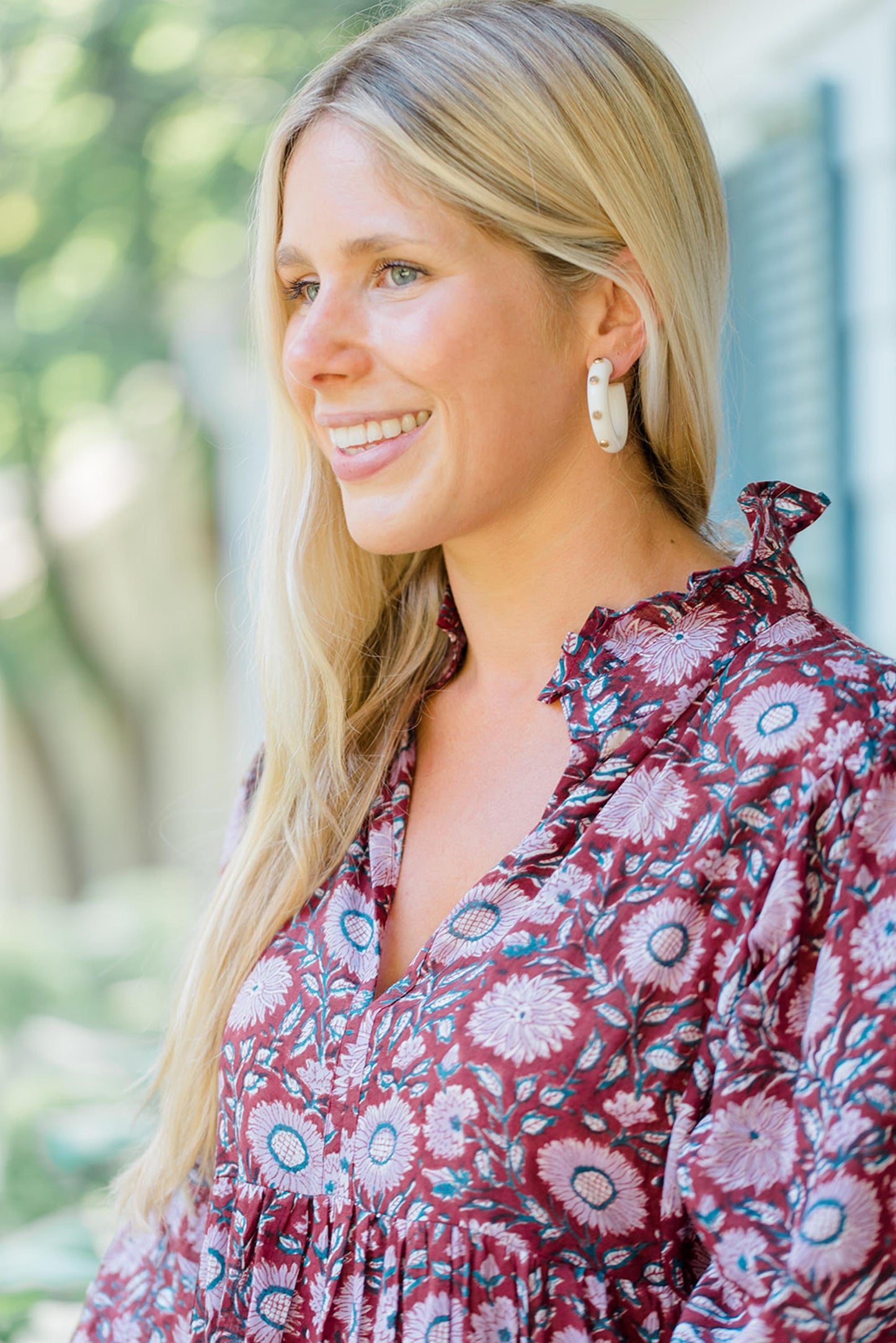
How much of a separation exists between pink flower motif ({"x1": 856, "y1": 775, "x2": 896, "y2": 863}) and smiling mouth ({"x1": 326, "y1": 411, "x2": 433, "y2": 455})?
58 cm

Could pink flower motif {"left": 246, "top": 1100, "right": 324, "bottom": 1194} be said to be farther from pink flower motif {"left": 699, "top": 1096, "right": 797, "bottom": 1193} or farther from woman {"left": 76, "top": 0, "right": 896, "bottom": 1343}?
pink flower motif {"left": 699, "top": 1096, "right": 797, "bottom": 1193}

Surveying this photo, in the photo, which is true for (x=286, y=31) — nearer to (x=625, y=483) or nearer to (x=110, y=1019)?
(x=110, y=1019)

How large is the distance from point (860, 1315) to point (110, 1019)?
373 cm

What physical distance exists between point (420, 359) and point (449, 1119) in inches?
27.8

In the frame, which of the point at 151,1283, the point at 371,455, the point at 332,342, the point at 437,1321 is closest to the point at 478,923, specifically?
the point at 437,1321

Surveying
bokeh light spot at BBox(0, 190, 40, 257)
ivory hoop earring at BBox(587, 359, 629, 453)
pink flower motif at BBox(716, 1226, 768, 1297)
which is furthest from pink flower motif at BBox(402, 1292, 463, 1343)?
bokeh light spot at BBox(0, 190, 40, 257)

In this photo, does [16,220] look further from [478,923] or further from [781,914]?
[781,914]

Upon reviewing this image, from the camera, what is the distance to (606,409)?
147 cm

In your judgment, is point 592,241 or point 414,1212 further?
point 592,241

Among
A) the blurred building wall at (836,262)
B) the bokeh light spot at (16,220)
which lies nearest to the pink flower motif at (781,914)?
the blurred building wall at (836,262)

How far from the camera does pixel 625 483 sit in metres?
1.53

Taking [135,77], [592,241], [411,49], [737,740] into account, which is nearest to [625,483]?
[592,241]

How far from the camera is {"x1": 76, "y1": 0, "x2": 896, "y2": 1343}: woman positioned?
3.81 ft

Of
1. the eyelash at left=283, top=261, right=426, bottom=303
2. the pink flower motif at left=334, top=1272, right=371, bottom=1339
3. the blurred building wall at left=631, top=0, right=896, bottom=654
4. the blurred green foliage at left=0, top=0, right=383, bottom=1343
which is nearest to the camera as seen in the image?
the pink flower motif at left=334, top=1272, right=371, bottom=1339
